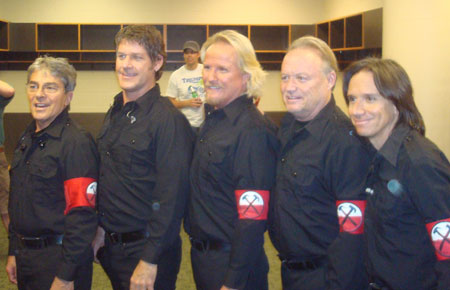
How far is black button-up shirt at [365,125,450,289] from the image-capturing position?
131cm

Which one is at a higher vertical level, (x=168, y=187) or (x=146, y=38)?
(x=146, y=38)

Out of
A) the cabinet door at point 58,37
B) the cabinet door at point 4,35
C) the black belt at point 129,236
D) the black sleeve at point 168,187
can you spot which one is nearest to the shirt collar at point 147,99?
the black sleeve at point 168,187

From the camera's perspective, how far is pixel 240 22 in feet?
28.1

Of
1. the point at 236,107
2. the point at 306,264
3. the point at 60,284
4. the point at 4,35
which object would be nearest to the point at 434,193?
the point at 306,264

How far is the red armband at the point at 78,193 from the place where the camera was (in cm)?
184

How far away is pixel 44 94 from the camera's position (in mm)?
1944

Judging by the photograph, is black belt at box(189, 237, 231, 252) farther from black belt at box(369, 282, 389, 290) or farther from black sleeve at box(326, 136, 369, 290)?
black belt at box(369, 282, 389, 290)

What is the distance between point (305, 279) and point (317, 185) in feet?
1.11

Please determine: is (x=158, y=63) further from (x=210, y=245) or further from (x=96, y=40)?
(x=96, y=40)

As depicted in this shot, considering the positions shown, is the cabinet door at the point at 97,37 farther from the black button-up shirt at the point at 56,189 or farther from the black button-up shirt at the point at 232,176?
the black button-up shirt at the point at 232,176

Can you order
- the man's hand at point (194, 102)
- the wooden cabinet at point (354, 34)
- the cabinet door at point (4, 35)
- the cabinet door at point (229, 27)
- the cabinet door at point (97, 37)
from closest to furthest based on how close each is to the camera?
1. the man's hand at point (194, 102)
2. the wooden cabinet at point (354, 34)
3. the cabinet door at point (4, 35)
4. the cabinet door at point (97, 37)
5. the cabinet door at point (229, 27)

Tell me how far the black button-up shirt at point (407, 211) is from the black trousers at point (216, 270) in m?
0.48

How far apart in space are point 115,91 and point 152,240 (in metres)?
7.22

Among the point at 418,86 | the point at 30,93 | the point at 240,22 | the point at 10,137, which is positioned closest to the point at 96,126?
the point at 10,137
